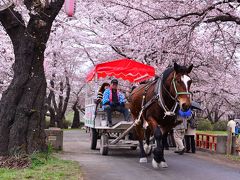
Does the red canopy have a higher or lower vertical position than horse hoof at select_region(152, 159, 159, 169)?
higher

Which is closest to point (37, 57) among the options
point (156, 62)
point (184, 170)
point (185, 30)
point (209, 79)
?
point (184, 170)

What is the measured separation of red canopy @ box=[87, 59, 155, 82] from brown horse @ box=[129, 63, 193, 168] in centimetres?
338

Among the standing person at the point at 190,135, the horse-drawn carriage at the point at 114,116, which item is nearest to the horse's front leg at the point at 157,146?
the horse-drawn carriage at the point at 114,116

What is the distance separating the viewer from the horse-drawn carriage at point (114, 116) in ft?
41.4

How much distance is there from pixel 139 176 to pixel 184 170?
153 centimetres

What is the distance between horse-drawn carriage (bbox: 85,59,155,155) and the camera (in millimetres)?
12609

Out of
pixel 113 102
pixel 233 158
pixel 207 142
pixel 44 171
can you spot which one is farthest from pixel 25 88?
pixel 207 142

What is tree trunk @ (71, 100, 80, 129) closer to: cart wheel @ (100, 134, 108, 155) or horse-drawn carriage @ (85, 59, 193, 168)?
horse-drawn carriage @ (85, 59, 193, 168)

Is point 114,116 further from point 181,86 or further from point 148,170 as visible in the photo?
point 181,86

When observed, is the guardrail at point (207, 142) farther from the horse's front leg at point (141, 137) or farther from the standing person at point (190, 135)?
the horse's front leg at point (141, 137)

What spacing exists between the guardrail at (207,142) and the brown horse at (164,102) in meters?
5.39

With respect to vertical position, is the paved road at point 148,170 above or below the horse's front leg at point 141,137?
below

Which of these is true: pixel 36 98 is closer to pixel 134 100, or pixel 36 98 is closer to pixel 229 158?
pixel 134 100

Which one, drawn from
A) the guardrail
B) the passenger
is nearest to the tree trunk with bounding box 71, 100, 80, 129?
the guardrail
